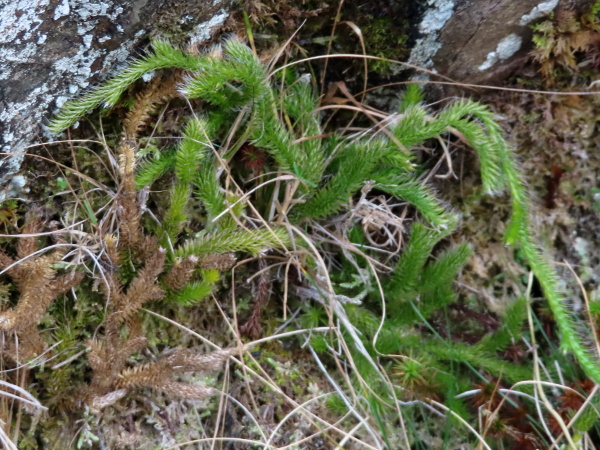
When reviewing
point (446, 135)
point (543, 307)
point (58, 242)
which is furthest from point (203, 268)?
point (543, 307)

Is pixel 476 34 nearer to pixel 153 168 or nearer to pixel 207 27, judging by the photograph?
pixel 207 27

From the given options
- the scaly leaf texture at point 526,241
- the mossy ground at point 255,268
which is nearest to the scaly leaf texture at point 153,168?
the mossy ground at point 255,268

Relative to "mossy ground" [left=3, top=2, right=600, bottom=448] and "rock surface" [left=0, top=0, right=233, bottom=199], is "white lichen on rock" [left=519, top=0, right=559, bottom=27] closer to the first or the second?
"mossy ground" [left=3, top=2, right=600, bottom=448]

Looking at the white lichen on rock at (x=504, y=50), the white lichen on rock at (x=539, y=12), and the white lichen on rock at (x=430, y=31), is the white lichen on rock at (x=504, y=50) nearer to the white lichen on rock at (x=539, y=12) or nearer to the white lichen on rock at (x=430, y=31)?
the white lichen on rock at (x=539, y=12)

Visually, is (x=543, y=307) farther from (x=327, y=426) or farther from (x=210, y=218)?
(x=210, y=218)

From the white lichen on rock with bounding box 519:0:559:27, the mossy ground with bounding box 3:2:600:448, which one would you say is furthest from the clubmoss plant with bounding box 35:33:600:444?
the white lichen on rock with bounding box 519:0:559:27

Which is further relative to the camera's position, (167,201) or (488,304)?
(488,304)
